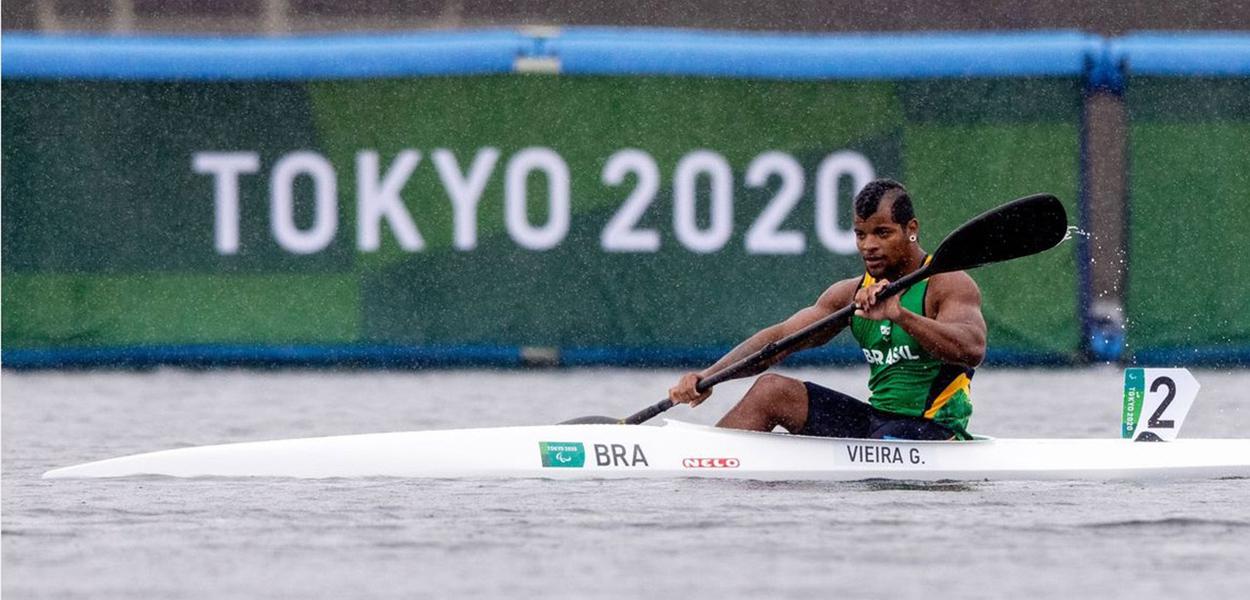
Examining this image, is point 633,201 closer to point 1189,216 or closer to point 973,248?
point 1189,216

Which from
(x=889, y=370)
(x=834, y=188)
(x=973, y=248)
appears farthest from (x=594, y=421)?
(x=834, y=188)

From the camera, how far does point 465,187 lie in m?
14.2

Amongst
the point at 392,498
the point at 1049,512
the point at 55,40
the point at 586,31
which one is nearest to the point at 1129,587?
the point at 1049,512

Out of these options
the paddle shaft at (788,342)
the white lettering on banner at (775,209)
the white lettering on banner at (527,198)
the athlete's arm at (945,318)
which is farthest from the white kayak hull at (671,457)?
the white lettering on banner at (775,209)

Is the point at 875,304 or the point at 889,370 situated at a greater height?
the point at 875,304

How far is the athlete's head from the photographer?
340 inches

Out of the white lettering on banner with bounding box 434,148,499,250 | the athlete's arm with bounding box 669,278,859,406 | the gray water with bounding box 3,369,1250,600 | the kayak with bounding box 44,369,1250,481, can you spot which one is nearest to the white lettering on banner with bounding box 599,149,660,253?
the white lettering on banner with bounding box 434,148,499,250

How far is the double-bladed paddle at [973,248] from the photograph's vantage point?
8.77 metres

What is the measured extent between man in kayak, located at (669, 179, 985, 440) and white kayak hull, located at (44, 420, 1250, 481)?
154mm

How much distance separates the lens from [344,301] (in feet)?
46.9

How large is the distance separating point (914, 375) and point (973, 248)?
1.72ft

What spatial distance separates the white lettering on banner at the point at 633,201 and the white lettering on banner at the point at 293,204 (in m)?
1.57

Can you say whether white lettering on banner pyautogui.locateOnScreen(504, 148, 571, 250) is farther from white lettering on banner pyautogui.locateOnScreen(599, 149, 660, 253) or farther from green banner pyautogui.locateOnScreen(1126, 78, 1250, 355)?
green banner pyautogui.locateOnScreen(1126, 78, 1250, 355)

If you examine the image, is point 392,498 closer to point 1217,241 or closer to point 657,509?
point 657,509
